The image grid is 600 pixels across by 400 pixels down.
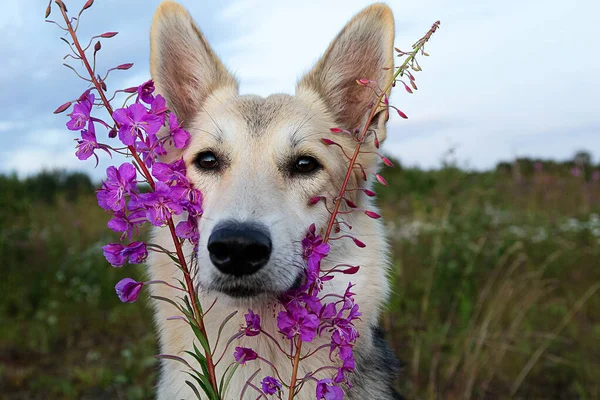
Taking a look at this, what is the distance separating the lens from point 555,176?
1252 cm

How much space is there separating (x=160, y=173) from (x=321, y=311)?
56 cm

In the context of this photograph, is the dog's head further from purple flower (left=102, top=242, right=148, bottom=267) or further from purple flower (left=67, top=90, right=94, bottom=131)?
purple flower (left=67, top=90, right=94, bottom=131)

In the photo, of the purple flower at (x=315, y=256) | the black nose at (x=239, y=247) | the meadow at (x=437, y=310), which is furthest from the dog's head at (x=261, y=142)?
the meadow at (x=437, y=310)

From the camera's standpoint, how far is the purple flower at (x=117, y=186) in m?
1.25

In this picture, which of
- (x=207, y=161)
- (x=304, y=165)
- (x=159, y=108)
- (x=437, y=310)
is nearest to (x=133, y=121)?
(x=159, y=108)

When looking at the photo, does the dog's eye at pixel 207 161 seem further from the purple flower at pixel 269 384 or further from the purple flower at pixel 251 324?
the purple flower at pixel 269 384

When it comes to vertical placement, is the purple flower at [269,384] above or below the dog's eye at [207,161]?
below

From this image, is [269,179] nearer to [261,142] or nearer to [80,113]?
[261,142]

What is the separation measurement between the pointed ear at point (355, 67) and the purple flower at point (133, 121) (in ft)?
3.64

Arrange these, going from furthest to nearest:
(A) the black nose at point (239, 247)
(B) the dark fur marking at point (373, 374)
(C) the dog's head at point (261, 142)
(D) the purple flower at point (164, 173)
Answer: (B) the dark fur marking at point (373, 374) → (C) the dog's head at point (261, 142) → (A) the black nose at point (239, 247) → (D) the purple flower at point (164, 173)

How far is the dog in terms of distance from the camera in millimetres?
1795

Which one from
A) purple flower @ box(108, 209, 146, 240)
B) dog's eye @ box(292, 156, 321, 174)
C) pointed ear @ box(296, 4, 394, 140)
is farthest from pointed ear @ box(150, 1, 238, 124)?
purple flower @ box(108, 209, 146, 240)

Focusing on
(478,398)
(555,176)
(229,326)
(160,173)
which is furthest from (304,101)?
(555,176)

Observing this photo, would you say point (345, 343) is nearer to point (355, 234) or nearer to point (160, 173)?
point (160, 173)
